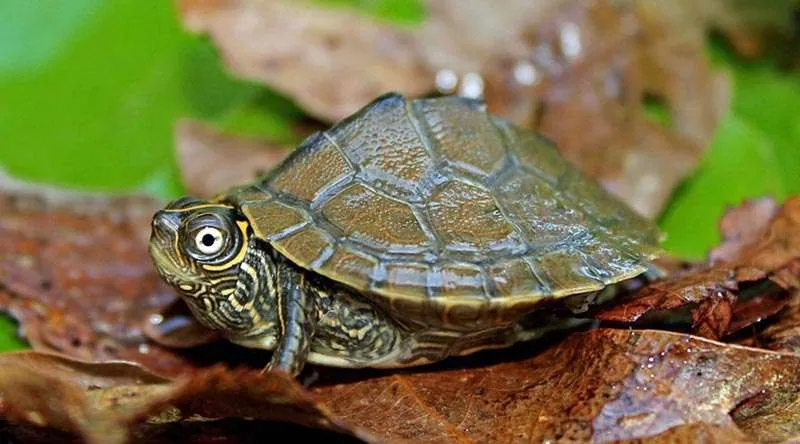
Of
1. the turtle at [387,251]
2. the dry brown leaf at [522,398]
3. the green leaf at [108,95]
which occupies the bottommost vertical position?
the dry brown leaf at [522,398]

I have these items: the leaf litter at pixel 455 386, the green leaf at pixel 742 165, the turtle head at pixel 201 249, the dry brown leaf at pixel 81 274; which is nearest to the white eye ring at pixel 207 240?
the turtle head at pixel 201 249

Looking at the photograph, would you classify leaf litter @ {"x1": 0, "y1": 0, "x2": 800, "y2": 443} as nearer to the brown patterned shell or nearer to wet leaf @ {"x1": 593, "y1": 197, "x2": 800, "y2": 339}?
wet leaf @ {"x1": 593, "y1": 197, "x2": 800, "y2": 339}

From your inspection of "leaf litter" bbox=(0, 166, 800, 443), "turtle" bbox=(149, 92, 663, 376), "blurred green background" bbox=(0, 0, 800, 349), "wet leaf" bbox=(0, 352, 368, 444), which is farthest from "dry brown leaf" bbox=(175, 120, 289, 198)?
"wet leaf" bbox=(0, 352, 368, 444)

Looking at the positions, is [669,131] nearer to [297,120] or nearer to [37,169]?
[297,120]

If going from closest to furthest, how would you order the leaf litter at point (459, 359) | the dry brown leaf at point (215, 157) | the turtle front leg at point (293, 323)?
the leaf litter at point (459, 359) < the turtle front leg at point (293, 323) < the dry brown leaf at point (215, 157)

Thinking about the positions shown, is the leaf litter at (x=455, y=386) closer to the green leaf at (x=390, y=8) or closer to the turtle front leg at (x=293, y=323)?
the turtle front leg at (x=293, y=323)

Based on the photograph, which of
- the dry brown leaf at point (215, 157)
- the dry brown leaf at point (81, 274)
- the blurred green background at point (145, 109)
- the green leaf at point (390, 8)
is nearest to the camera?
the dry brown leaf at point (81, 274)
